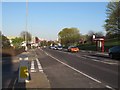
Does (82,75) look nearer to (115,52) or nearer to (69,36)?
(115,52)

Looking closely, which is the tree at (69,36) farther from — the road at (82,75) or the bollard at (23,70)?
the bollard at (23,70)

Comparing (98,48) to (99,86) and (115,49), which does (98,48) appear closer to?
(115,49)

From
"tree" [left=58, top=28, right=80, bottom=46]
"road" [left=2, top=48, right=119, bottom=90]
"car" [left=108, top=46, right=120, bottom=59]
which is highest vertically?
"tree" [left=58, top=28, right=80, bottom=46]

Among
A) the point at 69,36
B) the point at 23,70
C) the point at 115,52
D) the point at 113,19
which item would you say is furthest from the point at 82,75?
the point at 69,36

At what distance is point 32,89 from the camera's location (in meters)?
11.7

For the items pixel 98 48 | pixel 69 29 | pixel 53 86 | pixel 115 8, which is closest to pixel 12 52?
pixel 98 48

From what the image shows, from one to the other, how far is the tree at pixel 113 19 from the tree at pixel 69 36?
85266 mm

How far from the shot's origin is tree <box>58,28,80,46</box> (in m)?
161

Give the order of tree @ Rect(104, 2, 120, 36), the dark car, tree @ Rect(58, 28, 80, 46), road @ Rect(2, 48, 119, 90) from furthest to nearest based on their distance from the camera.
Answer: tree @ Rect(58, 28, 80, 46), tree @ Rect(104, 2, 120, 36), the dark car, road @ Rect(2, 48, 119, 90)

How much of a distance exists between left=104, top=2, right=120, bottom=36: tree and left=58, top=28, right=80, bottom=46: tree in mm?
85266

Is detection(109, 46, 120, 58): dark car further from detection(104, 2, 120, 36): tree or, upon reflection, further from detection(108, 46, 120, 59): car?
detection(104, 2, 120, 36): tree

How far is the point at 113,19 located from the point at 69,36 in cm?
9906

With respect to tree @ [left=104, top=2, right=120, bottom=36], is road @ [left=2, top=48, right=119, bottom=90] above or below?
below

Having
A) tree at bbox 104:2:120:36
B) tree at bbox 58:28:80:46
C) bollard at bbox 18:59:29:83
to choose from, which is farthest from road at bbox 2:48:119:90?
tree at bbox 58:28:80:46
